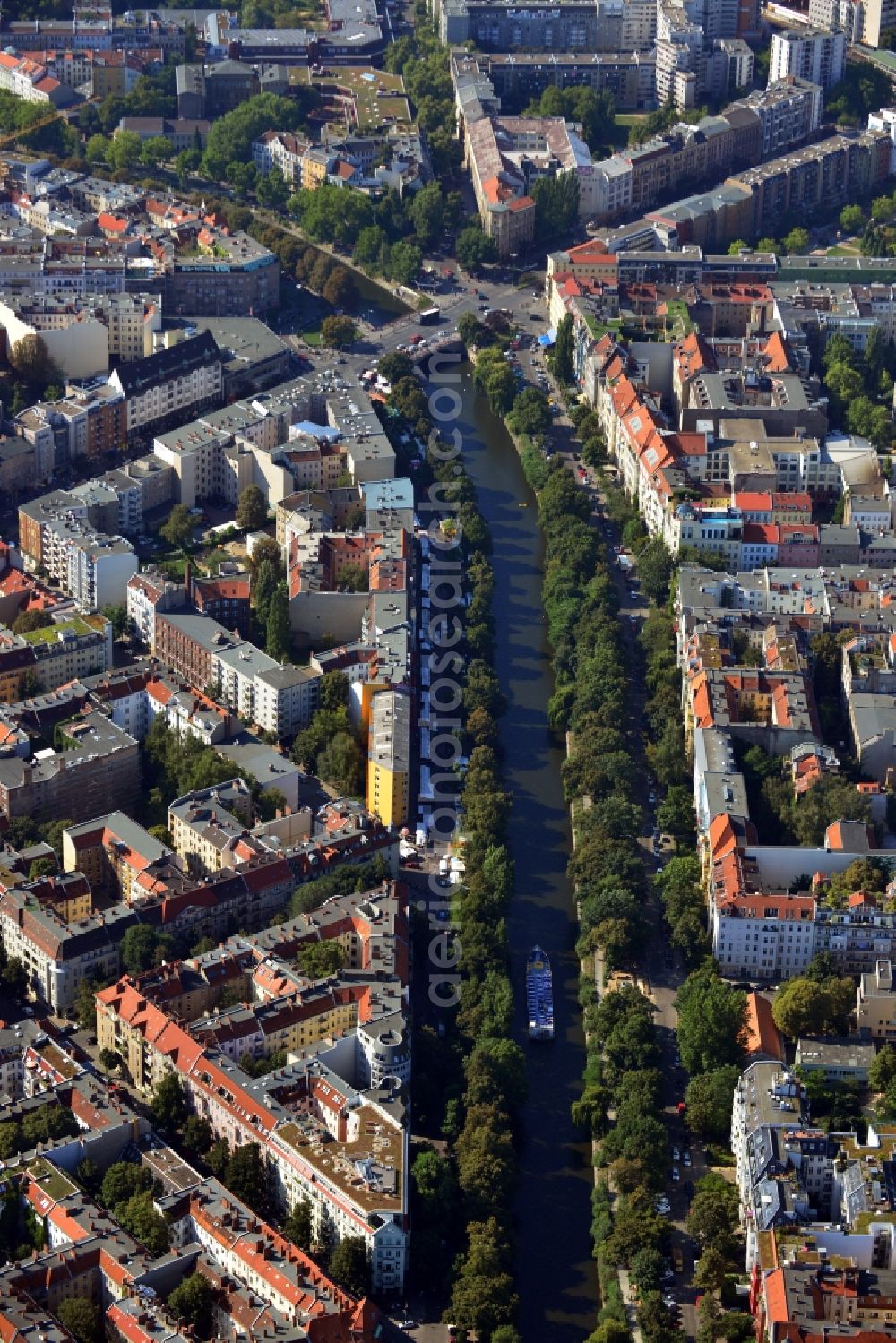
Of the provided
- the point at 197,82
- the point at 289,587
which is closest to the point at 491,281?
the point at 197,82

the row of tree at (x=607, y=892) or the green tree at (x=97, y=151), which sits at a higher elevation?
the green tree at (x=97, y=151)

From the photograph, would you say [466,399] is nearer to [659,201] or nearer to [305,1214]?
[659,201]

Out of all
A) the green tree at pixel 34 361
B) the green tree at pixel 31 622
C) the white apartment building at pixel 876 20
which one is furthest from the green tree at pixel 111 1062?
the white apartment building at pixel 876 20

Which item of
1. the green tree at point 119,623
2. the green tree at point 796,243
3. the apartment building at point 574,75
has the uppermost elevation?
the apartment building at point 574,75

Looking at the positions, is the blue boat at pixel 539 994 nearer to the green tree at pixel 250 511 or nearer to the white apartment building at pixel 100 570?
the white apartment building at pixel 100 570

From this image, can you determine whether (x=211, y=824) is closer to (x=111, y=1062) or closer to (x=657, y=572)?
(x=111, y=1062)

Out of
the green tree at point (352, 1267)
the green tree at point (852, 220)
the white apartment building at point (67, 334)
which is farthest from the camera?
the green tree at point (852, 220)

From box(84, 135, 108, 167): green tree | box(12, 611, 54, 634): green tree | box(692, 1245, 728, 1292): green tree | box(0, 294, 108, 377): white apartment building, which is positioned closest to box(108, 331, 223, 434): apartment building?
box(0, 294, 108, 377): white apartment building
